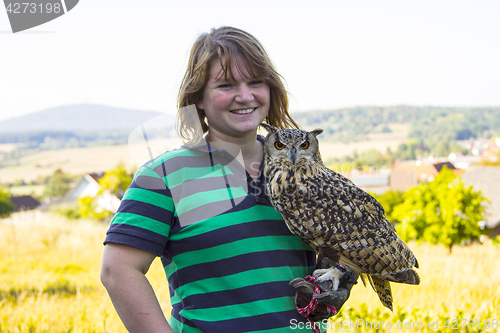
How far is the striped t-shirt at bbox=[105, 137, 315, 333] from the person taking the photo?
1.34 metres

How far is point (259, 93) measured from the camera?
163 centimetres

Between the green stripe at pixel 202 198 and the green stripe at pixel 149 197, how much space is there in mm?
56

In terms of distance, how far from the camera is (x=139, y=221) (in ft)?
4.29

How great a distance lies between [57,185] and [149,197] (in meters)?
38.9

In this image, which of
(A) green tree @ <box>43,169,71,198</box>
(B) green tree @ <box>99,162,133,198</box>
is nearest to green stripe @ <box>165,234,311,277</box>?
(B) green tree @ <box>99,162,133,198</box>

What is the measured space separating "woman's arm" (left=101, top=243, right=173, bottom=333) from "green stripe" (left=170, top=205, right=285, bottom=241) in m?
0.16

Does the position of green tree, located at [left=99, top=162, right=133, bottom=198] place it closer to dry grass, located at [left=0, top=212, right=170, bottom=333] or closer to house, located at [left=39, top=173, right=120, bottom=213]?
house, located at [left=39, top=173, right=120, bottom=213]

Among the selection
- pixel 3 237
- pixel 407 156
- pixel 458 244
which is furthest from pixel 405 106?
pixel 3 237

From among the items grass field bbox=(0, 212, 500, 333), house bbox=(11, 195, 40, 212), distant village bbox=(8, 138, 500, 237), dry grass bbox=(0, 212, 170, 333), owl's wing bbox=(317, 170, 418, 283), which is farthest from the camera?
house bbox=(11, 195, 40, 212)

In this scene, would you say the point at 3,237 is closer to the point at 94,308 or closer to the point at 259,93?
the point at 94,308

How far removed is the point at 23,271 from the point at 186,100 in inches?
221

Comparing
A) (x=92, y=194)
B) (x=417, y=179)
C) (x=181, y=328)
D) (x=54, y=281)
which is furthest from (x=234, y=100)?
(x=417, y=179)

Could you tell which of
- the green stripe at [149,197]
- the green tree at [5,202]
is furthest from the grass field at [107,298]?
the green tree at [5,202]

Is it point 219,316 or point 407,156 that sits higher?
point 219,316
